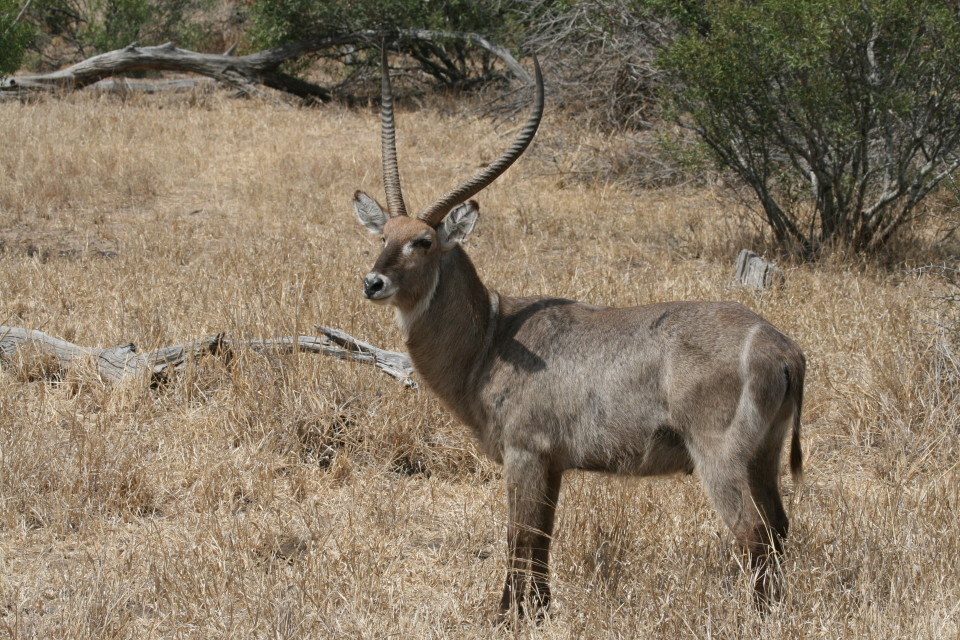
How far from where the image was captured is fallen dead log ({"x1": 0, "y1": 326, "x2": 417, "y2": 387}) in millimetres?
5797

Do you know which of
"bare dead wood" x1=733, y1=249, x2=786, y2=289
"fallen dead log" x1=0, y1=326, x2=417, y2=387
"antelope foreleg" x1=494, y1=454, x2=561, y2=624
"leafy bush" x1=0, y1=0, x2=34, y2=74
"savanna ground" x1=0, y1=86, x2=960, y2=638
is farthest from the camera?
"leafy bush" x1=0, y1=0, x2=34, y2=74

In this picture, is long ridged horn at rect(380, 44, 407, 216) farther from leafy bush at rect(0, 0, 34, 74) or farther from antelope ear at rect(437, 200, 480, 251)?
leafy bush at rect(0, 0, 34, 74)

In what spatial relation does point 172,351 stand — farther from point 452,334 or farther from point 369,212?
point 452,334

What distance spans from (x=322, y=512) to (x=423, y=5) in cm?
1349

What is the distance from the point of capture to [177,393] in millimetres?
5832

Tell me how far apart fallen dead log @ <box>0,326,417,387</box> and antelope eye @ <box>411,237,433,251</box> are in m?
1.39

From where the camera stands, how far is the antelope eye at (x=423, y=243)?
14.5 ft

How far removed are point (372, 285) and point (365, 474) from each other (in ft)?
4.64

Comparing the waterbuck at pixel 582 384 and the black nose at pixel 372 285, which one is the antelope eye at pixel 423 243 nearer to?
the waterbuck at pixel 582 384

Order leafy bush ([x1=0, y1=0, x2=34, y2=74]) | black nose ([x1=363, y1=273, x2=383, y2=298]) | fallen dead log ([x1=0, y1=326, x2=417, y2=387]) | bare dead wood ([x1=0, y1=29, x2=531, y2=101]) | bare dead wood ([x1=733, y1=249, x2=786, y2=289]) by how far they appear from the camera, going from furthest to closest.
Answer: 1. bare dead wood ([x1=0, y1=29, x2=531, y2=101])
2. leafy bush ([x1=0, y1=0, x2=34, y2=74])
3. bare dead wood ([x1=733, y1=249, x2=786, y2=289])
4. fallen dead log ([x1=0, y1=326, x2=417, y2=387])
5. black nose ([x1=363, y1=273, x2=383, y2=298])

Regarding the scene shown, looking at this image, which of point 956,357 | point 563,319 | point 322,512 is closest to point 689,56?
point 956,357

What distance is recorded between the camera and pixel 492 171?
446 centimetres

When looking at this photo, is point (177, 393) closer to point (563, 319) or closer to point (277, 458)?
point (277, 458)

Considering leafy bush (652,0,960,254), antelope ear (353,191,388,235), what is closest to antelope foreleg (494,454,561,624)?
antelope ear (353,191,388,235)
